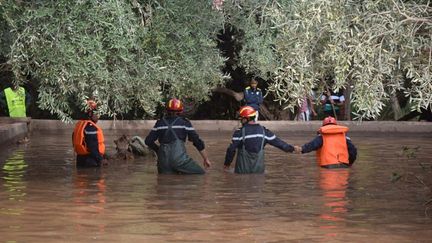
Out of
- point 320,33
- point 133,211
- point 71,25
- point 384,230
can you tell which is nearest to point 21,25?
point 71,25

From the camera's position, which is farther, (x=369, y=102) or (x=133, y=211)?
(x=133, y=211)

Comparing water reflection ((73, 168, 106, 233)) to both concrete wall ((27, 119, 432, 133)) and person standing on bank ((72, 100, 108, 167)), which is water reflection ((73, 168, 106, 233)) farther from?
concrete wall ((27, 119, 432, 133))

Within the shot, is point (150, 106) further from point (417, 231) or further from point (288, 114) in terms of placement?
point (288, 114)

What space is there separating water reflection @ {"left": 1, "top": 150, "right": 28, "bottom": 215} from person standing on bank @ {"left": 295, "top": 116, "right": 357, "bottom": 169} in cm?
480

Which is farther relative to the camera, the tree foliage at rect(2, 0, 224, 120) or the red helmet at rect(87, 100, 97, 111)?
the red helmet at rect(87, 100, 97, 111)

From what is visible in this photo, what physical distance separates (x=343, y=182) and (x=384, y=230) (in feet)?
18.2

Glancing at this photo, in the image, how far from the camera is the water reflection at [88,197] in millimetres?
13219

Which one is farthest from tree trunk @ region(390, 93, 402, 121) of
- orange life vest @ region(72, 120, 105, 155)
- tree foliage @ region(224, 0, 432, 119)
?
tree foliage @ region(224, 0, 432, 119)

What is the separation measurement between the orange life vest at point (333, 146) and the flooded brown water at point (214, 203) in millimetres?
269

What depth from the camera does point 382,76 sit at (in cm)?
1345

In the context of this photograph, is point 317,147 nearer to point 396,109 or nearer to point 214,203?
point 214,203

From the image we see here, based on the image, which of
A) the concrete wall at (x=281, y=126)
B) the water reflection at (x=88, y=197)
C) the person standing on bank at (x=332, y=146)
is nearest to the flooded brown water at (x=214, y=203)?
the water reflection at (x=88, y=197)

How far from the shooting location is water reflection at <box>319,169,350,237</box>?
13.2 m

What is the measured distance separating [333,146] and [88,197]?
5733 mm
